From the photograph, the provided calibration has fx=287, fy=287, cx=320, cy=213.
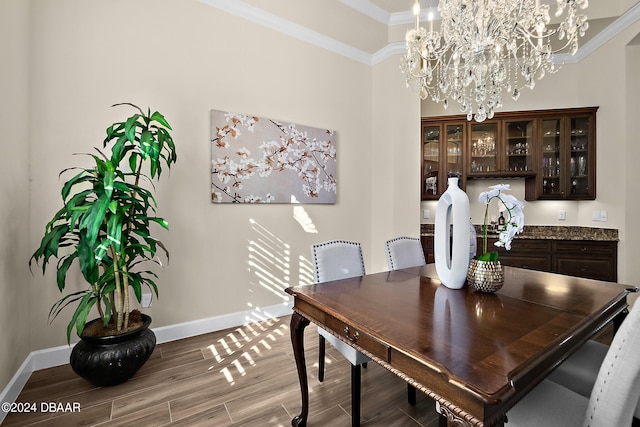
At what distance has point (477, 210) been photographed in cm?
421

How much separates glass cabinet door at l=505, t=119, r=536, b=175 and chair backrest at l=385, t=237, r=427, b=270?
249 cm

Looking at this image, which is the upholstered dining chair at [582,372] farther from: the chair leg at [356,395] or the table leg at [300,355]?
the table leg at [300,355]

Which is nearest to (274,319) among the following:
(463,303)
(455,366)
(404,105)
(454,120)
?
(463,303)

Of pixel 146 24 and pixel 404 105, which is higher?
pixel 146 24

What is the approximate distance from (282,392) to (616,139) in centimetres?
451

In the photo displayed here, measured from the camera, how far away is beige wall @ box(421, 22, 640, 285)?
3225 mm

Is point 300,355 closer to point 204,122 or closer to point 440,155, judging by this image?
point 204,122

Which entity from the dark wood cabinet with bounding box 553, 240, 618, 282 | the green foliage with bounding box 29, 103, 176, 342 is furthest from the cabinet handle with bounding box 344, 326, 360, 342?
the dark wood cabinet with bounding box 553, 240, 618, 282

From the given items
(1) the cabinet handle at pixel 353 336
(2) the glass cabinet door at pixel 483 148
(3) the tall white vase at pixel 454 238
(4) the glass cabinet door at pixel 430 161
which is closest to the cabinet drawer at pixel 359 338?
(1) the cabinet handle at pixel 353 336

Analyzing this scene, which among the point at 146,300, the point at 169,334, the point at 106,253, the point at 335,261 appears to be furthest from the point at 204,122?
the point at 169,334

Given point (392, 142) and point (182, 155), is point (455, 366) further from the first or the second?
point (392, 142)

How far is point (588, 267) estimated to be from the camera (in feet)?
11.3

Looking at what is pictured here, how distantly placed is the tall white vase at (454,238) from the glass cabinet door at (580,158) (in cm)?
333

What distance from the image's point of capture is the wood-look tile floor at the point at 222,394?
5.28 feet
